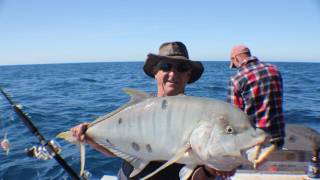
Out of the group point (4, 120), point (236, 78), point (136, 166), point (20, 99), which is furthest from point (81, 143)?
point (20, 99)

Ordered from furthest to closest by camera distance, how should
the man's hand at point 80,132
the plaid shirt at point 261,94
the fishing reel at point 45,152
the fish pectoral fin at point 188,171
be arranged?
the plaid shirt at point 261,94
the fishing reel at point 45,152
the man's hand at point 80,132
the fish pectoral fin at point 188,171

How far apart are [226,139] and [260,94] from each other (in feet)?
11.5

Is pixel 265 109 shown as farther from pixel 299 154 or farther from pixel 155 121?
pixel 155 121

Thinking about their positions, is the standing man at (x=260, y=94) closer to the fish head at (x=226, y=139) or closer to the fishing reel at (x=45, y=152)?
the fishing reel at (x=45, y=152)

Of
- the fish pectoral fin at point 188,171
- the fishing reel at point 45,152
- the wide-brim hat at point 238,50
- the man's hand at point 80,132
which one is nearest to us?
the fish pectoral fin at point 188,171

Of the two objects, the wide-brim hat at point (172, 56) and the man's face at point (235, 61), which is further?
the man's face at point (235, 61)

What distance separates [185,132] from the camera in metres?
2.16

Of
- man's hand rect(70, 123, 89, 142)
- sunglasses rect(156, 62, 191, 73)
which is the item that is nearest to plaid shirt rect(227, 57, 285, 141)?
sunglasses rect(156, 62, 191, 73)

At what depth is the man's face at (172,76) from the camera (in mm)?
2943

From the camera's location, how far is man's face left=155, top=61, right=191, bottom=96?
294cm

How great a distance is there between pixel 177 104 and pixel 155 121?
0.18 metres

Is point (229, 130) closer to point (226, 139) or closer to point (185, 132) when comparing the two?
point (226, 139)

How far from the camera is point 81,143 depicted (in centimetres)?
294

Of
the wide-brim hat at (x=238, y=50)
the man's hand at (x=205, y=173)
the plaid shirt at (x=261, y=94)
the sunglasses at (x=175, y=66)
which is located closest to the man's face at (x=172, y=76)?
the sunglasses at (x=175, y=66)
